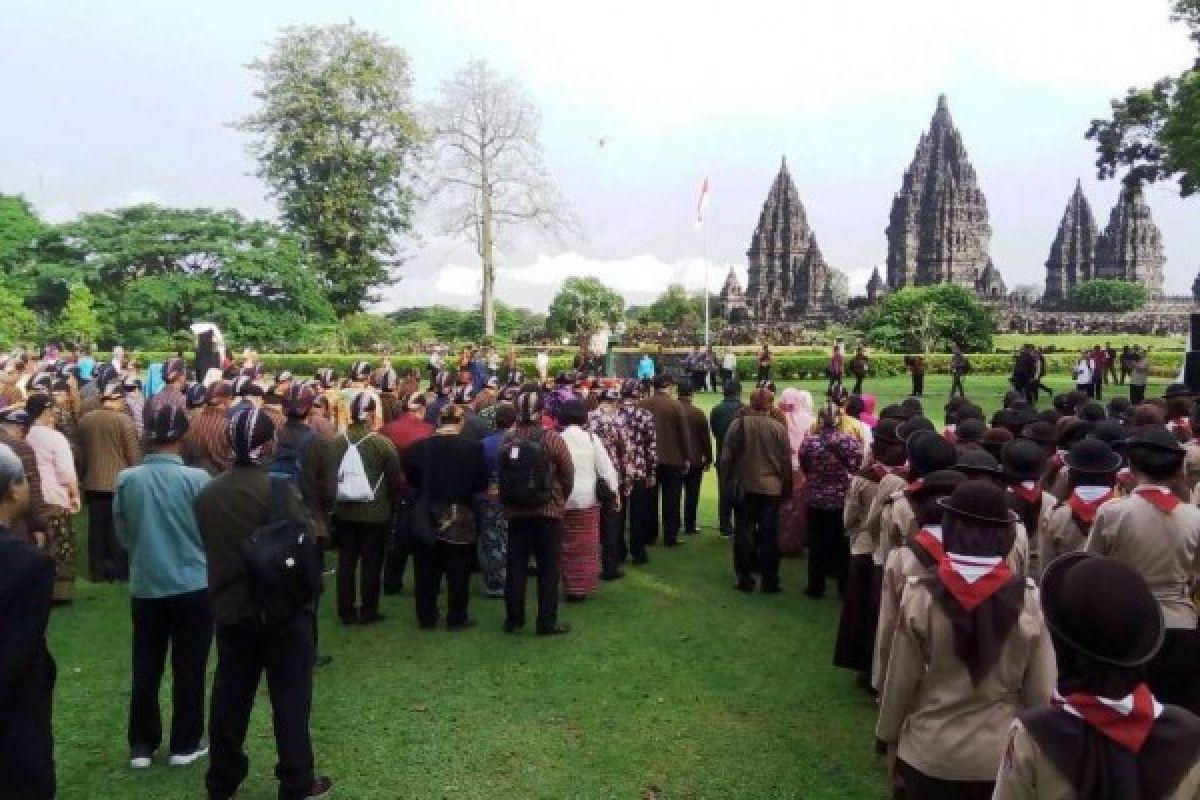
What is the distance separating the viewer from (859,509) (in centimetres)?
562

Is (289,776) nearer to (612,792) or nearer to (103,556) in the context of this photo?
(612,792)

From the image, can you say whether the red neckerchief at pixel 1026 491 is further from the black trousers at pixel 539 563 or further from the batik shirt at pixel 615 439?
the batik shirt at pixel 615 439

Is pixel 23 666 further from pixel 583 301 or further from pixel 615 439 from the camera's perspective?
pixel 583 301

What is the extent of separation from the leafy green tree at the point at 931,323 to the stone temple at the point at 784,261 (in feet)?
81.8

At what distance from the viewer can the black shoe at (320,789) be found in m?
4.07

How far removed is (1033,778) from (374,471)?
202 inches

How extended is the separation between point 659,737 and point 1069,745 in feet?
10.3

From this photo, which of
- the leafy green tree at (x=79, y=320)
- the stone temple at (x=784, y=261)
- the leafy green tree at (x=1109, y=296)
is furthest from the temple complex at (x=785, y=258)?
the leafy green tree at (x=79, y=320)

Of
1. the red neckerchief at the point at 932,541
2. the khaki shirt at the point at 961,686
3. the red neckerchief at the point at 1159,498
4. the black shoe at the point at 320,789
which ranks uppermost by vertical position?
the red neckerchief at the point at 1159,498

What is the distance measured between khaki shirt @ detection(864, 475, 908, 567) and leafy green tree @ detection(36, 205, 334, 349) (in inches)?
1262

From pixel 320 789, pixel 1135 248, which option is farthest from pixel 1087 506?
pixel 1135 248

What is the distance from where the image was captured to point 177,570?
4.31 meters

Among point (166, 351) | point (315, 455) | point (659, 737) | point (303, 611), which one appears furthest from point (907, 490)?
point (166, 351)

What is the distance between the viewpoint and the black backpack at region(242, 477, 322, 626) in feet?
11.9
